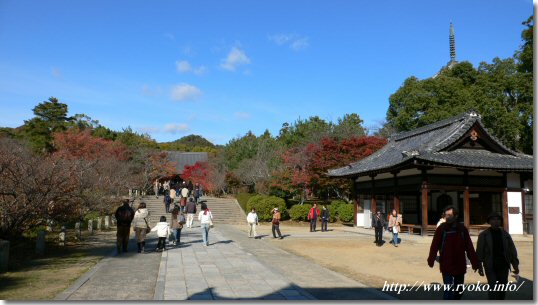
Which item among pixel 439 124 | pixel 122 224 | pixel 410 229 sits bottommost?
pixel 410 229

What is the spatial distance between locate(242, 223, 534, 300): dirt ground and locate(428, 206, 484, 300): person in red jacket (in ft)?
4.76

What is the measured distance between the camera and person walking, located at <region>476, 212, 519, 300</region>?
6215mm

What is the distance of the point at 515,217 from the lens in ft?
67.9

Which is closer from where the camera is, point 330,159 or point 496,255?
point 496,255

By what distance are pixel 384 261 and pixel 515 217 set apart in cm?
1171

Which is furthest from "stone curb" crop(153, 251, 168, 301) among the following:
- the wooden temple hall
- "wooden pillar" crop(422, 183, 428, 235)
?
"wooden pillar" crop(422, 183, 428, 235)

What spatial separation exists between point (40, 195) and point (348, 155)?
21593 mm

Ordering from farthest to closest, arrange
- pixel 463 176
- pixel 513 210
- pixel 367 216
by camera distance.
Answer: pixel 367 216 → pixel 513 210 → pixel 463 176

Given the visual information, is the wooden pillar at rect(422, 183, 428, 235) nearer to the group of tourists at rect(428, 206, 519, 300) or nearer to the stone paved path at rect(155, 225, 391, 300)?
the stone paved path at rect(155, 225, 391, 300)

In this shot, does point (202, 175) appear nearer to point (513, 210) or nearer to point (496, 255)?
point (513, 210)

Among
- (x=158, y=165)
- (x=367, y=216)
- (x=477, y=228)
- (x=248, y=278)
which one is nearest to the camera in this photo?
(x=248, y=278)

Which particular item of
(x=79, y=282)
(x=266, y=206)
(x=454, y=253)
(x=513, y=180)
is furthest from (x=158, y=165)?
(x=454, y=253)

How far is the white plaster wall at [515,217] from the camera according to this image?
20562mm

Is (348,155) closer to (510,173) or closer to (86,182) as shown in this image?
(510,173)
